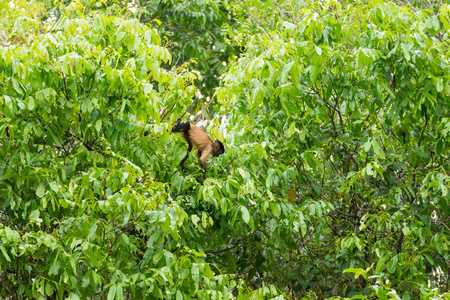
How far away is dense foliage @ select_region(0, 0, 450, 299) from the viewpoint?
4285 millimetres

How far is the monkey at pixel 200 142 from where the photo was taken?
5704 mm

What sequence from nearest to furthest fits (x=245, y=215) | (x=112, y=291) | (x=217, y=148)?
(x=112, y=291) → (x=245, y=215) → (x=217, y=148)

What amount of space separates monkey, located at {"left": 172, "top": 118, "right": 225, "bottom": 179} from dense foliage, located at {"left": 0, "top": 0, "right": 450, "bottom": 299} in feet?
0.42

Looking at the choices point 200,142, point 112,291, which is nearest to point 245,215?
point 112,291

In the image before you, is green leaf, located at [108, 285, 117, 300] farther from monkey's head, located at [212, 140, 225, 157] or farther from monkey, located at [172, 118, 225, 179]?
monkey's head, located at [212, 140, 225, 157]

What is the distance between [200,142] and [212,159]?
36 cm

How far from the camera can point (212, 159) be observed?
554cm

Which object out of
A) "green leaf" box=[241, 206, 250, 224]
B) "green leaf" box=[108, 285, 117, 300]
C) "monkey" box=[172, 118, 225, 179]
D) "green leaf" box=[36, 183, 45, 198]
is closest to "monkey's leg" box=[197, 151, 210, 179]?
"monkey" box=[172, 118, 225, 179]

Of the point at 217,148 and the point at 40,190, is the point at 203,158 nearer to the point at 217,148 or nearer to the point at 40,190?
the point at 217,148

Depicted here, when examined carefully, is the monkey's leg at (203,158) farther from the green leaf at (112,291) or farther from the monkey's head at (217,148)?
the green leaf at (112,291)

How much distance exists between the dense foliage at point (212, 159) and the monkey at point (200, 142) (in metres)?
0.13

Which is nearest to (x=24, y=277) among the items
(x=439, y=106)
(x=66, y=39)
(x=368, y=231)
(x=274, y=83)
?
(x=66, y=39)

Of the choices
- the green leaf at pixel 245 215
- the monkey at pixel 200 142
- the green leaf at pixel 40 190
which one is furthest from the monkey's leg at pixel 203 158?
the green leaf at pixel 40 190

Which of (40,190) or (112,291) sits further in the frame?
(40,190)
